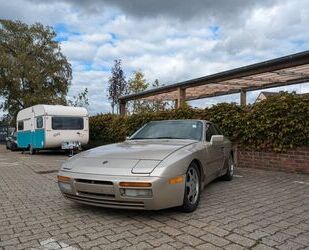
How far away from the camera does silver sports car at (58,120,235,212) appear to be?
4.31 metres

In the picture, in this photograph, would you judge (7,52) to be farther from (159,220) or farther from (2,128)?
(159,220)

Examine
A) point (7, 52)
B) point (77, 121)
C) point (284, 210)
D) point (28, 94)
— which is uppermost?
point (7, 52)

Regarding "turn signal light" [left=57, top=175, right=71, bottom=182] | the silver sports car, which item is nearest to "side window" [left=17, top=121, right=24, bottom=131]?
the silver sports car

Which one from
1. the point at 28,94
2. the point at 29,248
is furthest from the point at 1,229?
the point at 28,94

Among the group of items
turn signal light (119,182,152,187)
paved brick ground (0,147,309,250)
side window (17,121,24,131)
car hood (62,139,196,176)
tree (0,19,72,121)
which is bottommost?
paved brick ground (0,147,309,250)

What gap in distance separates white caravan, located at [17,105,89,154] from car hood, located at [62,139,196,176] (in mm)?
11546

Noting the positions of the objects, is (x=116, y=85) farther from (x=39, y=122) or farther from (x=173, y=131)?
(x=173, y=131)

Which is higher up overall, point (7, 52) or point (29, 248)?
point (7, 52)

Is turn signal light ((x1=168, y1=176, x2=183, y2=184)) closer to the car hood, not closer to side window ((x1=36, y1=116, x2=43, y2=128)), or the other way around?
the car hood

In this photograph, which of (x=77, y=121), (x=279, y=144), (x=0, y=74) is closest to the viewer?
(x=279, y=144)

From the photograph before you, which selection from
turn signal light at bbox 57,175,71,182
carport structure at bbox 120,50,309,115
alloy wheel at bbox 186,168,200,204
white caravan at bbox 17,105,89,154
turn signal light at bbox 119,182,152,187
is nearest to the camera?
turn signal light at bbox 119,182,152,187

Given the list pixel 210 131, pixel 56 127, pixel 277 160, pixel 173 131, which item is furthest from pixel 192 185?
pixel 56 127

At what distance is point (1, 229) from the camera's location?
427cm

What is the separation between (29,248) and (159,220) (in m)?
1.59
